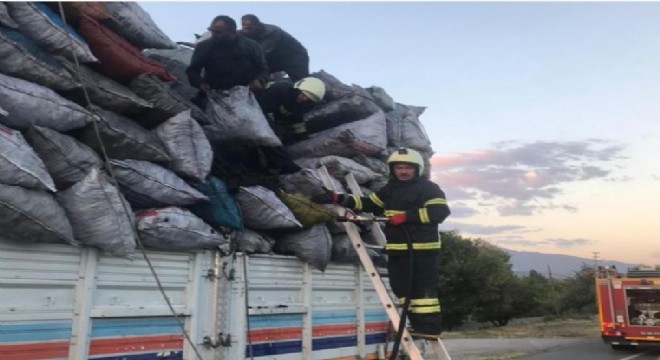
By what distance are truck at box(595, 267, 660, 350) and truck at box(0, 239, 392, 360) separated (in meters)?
11.8

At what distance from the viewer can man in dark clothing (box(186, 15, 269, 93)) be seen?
4.37 meters

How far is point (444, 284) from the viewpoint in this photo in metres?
31.6

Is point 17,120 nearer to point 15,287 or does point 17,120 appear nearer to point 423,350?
point 15,287

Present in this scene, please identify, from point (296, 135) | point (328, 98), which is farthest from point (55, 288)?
point (328, 98)

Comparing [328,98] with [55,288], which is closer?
[55,288]

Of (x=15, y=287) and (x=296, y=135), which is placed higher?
(x=296, y=135)

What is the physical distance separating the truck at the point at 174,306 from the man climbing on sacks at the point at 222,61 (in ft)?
4.84

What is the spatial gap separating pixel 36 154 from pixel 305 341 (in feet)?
6.84

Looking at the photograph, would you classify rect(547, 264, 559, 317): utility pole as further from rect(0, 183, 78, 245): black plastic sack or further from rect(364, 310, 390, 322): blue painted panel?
rect(0, 183, 78, 245): black plastic sack

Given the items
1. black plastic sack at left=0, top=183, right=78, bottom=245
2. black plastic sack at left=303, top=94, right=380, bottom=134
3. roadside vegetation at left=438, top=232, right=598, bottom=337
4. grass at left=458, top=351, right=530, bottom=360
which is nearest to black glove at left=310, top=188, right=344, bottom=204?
black plastic sack at left=303, top=94, right=380, bottom=134

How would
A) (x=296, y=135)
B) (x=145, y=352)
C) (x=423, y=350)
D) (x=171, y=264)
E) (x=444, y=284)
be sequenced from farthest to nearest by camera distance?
(x=444, y=284) → (x=296, y=135) → (x=423, y=350) → (x=171, y=264) → (x=145, y=352)

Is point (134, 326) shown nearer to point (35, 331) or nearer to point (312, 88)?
point (35, 331)

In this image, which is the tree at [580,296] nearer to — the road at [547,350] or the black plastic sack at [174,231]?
the road at [547,350]

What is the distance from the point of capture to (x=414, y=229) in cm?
409
